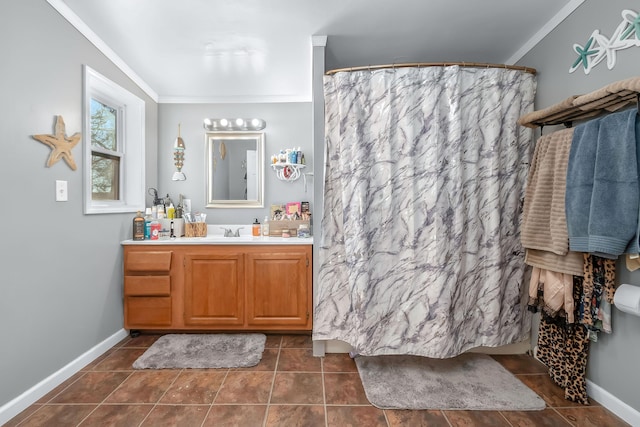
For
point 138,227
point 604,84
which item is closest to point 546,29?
point 604,84

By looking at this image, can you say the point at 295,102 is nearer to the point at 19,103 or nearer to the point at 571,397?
the point at 19,103

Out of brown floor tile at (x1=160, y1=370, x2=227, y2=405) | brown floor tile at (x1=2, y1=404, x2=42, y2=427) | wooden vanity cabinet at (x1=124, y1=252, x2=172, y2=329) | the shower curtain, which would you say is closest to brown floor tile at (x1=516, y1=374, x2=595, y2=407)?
the shower curtain

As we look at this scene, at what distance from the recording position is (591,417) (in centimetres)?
167

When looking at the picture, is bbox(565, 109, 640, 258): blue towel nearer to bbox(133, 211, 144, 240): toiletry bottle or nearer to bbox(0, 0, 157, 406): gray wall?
bbox(0, 0, 157, 406): gray wall

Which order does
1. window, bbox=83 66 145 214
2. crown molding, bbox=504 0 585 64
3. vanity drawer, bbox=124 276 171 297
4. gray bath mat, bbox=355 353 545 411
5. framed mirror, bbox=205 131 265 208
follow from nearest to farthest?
1. gray bath mat, bbox=355 353 545 411
2. crown molding, bbox=504 0 585 64
3. window, bbox=83 66 145 214
4. vanity drawer, bbox=124 276 171 297
5. framed mirror, bbox=205 131 265 208

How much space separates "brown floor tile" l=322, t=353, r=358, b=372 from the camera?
2.17 meters

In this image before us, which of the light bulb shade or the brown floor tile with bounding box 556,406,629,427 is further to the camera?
the light bulb shade

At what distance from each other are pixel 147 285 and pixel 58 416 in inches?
42.3

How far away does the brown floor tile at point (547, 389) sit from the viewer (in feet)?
5.86

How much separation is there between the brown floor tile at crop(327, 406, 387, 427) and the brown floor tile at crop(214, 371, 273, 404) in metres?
0.41

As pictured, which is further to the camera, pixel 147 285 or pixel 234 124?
pixel 234 124

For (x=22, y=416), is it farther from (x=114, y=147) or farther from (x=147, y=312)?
(x=114, y=147)

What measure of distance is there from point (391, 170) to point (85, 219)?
2.16 metres

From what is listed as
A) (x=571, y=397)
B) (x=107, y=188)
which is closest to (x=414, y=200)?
(x=571, y=397)
